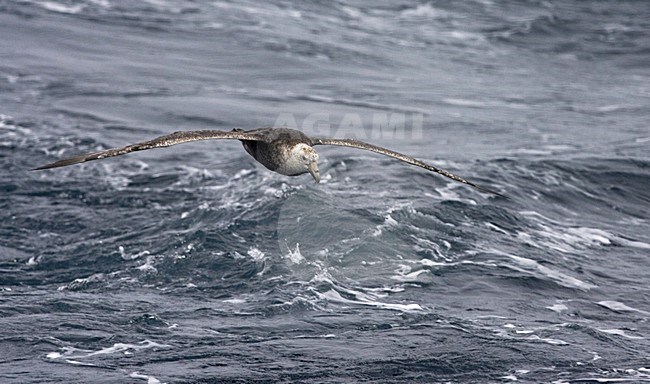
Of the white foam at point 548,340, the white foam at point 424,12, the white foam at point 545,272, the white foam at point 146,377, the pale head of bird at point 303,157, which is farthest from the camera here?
the white foam at point 424,12

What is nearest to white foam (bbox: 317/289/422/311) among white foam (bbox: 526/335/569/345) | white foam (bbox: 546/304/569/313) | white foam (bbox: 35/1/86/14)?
white foam (bbox: 526/335/569/345)

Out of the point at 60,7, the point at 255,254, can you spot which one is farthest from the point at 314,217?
the point at 60,7

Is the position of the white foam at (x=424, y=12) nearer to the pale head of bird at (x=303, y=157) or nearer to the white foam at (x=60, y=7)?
the white foam at (x=60, y=7)

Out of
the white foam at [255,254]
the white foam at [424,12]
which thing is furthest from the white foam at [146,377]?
the white foam at [424,12]

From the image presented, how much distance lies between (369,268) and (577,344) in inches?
163

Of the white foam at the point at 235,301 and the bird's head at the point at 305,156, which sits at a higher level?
the bird's head at the point at 305,156

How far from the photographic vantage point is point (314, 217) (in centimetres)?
2034

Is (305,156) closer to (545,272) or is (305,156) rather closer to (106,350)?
(106,350)

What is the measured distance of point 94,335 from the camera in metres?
15.4

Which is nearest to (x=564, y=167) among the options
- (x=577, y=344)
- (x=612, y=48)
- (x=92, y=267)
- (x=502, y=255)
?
(x=502, y=255)

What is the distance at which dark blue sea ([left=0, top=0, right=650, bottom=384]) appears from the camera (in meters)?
15.1

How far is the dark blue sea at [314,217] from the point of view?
15141 millimetres

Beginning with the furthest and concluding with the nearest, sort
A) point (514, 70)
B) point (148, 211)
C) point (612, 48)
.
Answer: point (612, 48)
point (514, 70)
point (148, 211)

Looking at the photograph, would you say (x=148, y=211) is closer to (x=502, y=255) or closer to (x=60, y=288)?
(x=60, y=288)
